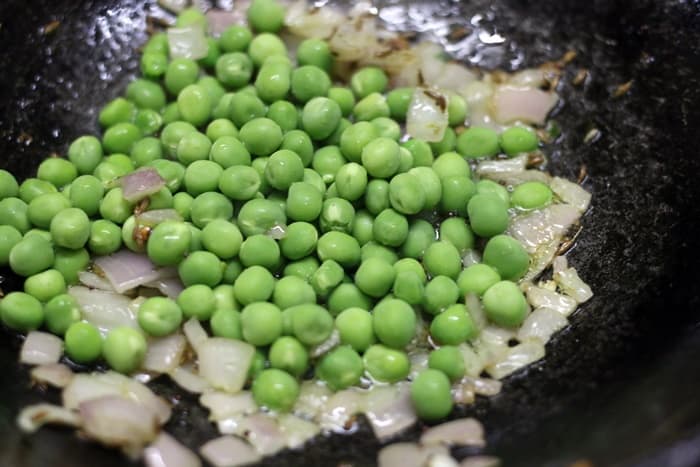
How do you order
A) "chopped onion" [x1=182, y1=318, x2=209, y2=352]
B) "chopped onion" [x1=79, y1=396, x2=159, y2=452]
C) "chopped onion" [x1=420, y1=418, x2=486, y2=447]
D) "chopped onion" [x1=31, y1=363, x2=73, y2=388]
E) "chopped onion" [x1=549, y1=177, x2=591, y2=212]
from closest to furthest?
"chopped onion" [x1=79, y1=396, x2=159, y2=452], "chopped onion" [x1=420, y1=418, x2=486, y2=447], "chopped onion" [x1=31, y1=363, x2=73, y2=388], "chopped onion" [x1=182, y1=318, x2=209, y2=352], "chopped onion" [x1=549, y1=177, x2=591, y2=212]

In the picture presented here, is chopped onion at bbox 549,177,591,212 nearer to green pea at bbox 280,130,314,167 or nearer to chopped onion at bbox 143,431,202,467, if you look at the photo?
green pea at bbox 280,130,314,167

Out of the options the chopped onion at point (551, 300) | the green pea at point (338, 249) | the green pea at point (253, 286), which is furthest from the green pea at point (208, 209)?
the chopped onion at point (551, 300)

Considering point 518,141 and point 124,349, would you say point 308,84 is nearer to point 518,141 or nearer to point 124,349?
point 518,141

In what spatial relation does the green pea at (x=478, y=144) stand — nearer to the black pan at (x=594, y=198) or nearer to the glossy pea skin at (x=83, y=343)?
the black pan at (x=594, y=198)

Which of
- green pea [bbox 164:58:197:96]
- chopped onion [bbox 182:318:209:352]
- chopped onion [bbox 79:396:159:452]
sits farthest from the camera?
green pea [bbox 164:58:197:96]

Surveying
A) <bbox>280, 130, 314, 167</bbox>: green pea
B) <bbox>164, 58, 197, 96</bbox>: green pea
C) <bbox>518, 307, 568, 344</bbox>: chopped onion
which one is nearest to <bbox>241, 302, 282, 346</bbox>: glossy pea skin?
<bbox>280, 130, 314, 167</bbox>: green pea

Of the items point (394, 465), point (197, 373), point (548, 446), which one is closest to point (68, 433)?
point (197, 373)

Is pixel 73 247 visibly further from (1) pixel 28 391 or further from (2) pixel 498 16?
(2) pixel 498 16

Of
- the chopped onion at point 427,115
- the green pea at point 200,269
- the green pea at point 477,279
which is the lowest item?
the green pea at point 477,279
